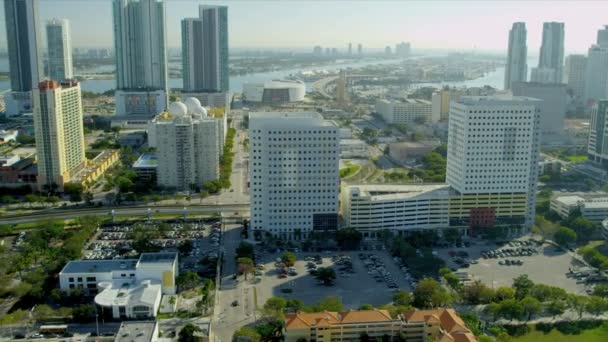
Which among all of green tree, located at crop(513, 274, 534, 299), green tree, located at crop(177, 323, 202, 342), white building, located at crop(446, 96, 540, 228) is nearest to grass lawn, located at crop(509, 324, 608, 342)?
green tree, located at crop(513, 274, 534, 299)

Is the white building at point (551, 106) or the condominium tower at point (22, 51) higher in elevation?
the condominium tower at point (22, 51)

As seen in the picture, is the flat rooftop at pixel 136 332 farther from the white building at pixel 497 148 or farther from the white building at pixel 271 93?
the white building at pixel 271 93

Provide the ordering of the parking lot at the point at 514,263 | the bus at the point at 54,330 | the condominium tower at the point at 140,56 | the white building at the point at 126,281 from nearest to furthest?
1. the bus at the point at 54,330
2. the white building at the point at 126,281
3. the parking lot at the point at 514,263
4. the condominium tower at the point at 140,56

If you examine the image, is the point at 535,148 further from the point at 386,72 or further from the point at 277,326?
the point at 386,72

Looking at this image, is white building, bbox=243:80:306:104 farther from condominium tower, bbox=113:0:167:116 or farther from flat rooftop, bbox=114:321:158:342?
flat rooftop, bbox=114:321:158:342

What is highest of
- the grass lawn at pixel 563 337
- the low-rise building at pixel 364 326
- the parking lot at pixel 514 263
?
the low-rise building at pixel 364 326

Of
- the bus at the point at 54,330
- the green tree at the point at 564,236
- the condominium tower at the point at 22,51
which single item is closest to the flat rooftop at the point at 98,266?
the bus at the point at 54,330
